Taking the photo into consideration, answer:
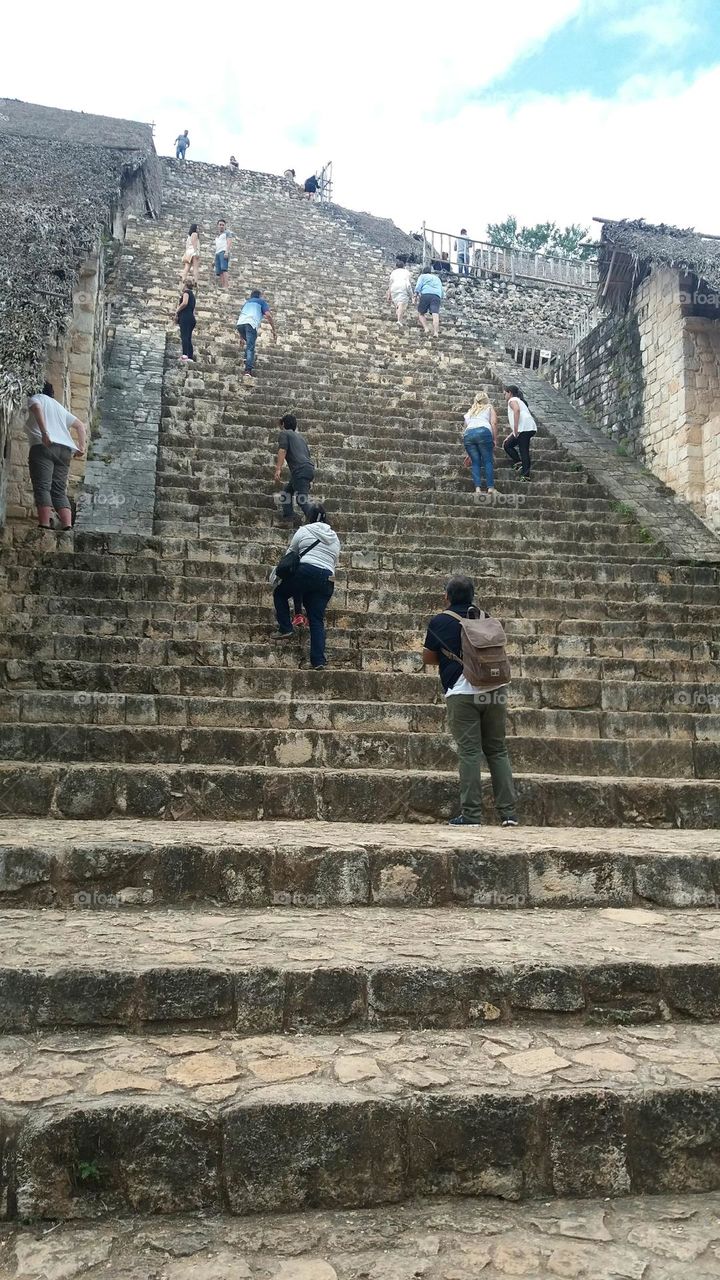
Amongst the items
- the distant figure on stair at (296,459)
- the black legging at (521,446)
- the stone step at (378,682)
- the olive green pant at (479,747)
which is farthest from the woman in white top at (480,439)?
the olive green pant at (479,747)

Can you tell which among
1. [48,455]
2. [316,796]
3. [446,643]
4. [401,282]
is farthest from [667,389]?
[316,796]

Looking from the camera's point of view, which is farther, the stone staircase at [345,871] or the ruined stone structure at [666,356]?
the ruined stone structure at [666,356]

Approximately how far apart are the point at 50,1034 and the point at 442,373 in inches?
508

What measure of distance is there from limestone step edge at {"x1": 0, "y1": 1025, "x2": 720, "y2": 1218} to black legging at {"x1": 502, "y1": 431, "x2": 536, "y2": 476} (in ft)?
27.5

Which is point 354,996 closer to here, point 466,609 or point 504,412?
point 466,609

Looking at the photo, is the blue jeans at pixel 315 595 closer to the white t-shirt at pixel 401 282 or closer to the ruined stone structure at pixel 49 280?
the ruined stone structure at pixel 49 280

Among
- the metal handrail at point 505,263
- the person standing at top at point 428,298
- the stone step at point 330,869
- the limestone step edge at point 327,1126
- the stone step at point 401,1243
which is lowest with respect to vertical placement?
the stone step at point 401,1243

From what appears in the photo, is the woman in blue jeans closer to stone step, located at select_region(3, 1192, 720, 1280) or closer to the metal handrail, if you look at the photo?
stone step, located at select_region(3, 1192, 720, 1280)

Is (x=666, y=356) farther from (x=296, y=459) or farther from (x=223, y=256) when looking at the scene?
(x=223, y=256)

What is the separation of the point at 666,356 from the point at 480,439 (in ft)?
10.8

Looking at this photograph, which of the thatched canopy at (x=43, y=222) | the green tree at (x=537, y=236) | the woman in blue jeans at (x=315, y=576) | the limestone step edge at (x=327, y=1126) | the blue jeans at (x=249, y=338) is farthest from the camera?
the green tree at (x=537, y=236)

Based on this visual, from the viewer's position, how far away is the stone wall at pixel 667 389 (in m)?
10.4

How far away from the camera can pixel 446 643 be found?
477 cm

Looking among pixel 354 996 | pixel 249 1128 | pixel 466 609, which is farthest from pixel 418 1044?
pixel 466 609
